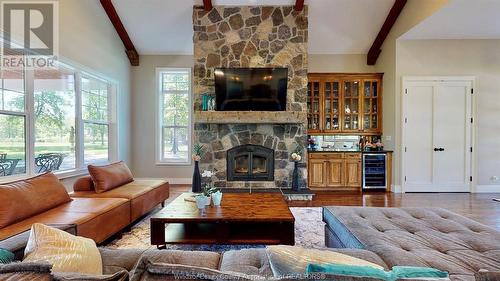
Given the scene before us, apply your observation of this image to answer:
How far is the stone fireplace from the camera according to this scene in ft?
19.3

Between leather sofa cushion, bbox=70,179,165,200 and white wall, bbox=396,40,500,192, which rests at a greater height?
white wall, bbox=396,40,500,192

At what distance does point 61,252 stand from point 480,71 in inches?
318

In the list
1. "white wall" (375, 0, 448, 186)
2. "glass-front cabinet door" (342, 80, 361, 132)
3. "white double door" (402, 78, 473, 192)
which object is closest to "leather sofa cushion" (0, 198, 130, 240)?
"glass-front cabinet door" (342, 80, 361, 132)

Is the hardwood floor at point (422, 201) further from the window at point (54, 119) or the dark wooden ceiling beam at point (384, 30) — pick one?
the dark wooden ceiling beam at point (384, 30)

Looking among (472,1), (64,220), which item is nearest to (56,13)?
(64,220)

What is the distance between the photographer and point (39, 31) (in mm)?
4227

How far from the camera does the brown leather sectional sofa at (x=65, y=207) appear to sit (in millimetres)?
2488

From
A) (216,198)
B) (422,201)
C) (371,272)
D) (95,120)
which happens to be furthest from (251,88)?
(371,272)

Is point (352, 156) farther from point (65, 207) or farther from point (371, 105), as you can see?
point (65, 207)

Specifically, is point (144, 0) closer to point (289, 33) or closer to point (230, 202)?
point (289, 33)

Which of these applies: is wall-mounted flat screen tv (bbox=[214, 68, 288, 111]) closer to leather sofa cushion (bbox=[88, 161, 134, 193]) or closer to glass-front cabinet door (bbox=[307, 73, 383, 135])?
glass-front cabinet door (bbox=[307, 73, 383, 135])

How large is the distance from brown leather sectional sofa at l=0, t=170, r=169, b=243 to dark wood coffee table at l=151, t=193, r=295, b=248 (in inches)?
23.7

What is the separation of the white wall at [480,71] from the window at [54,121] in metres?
6.79
